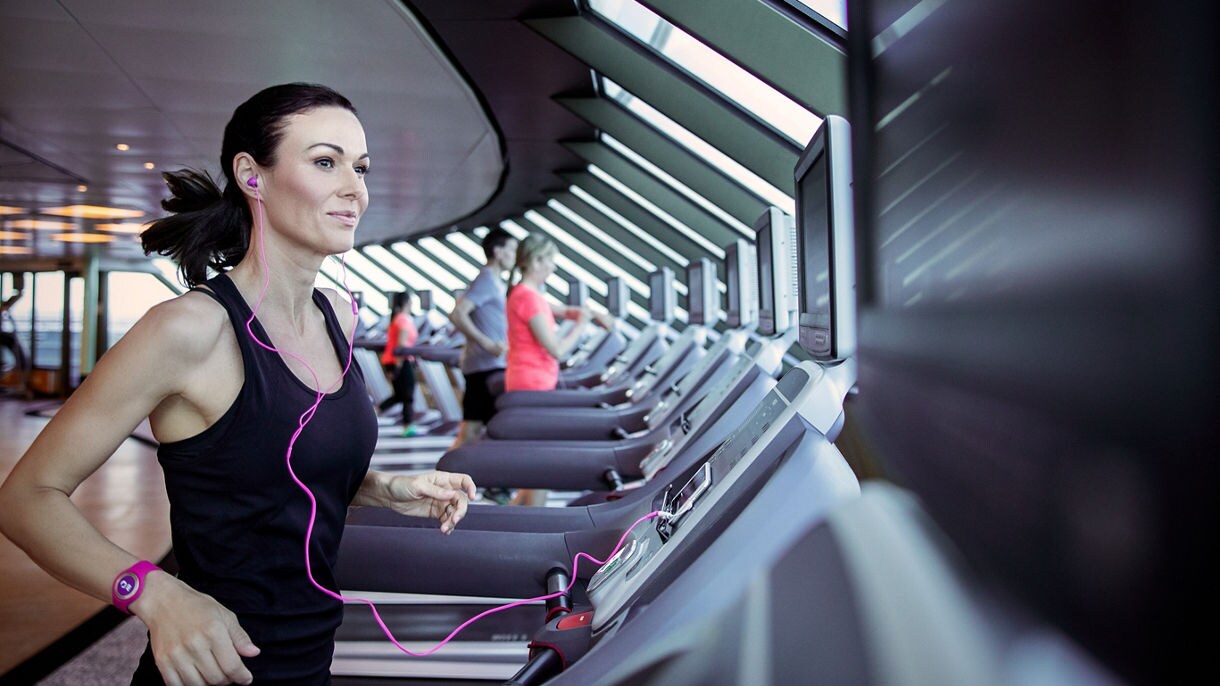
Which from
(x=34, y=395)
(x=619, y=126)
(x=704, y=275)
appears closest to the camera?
(x=704, y=275)

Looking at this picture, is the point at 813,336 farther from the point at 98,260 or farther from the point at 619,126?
the point at 98,260

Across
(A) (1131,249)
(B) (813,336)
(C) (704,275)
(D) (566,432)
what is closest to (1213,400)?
(A) (1131,249)

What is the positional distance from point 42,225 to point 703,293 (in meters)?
10.2

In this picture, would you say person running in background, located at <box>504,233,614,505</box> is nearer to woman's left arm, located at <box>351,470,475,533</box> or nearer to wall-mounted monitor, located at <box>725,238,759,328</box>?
wall-mounted monitor, located at <box>725,238,759,328</box>

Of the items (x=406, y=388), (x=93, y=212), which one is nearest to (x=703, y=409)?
(x=406, y=388)

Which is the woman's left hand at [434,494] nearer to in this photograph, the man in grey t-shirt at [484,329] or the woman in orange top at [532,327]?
the woman in orange top at [532,327]

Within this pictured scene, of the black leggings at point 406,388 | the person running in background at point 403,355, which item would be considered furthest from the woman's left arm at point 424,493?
the black leggings at point 406,388

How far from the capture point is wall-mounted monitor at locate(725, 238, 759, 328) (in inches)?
119

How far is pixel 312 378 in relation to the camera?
4.08 feet

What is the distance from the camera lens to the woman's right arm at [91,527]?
962 mm

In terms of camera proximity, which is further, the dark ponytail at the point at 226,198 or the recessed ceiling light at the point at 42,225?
the recessed ceiling light at the point at 42,225

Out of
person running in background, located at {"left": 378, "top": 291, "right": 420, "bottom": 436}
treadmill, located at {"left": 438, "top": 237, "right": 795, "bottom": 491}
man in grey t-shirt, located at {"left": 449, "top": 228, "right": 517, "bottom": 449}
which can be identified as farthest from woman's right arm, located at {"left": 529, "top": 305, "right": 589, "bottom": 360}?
person running in background, located at {"left": 378, "top": 291, "right": 420, "bottom": 436}

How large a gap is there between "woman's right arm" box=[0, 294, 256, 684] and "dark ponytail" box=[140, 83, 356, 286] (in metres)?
0.22

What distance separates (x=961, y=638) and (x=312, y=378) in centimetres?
90
